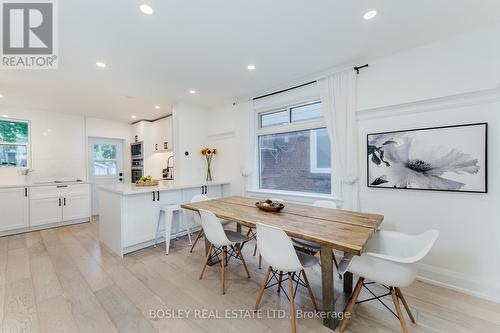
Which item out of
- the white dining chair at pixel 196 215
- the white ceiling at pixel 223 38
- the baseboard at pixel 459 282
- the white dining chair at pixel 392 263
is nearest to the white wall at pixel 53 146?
the white ceiling at pixel 223 38

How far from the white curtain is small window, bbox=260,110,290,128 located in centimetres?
84

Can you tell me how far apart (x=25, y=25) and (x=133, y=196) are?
2.15 meters

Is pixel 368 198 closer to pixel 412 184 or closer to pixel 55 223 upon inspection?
pixel 412 184

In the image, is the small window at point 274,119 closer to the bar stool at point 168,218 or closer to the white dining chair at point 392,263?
the bar stool at point 168,218

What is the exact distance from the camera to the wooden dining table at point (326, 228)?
1.50 meters

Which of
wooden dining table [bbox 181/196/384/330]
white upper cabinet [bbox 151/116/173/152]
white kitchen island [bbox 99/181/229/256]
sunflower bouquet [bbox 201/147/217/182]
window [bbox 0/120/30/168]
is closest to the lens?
wooden dining table [bbox 181/196/384/330]

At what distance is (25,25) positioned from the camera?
1903 millimetres

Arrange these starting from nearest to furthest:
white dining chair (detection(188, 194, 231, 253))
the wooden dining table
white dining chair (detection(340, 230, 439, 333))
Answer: white dining chair (detection(340, 230, 439, 333)) < the wooden dining table < white dining chair (detection(188, 194, 231, 253))

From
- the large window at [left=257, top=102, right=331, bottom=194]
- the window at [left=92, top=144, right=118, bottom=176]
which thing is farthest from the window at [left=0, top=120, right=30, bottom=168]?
the large window at [left=257, top=102, right=331, bottom=194]

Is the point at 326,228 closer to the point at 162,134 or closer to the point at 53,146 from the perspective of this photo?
the point at 162,134

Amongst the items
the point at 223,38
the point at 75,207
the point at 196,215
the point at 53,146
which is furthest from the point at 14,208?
the point at 223,38

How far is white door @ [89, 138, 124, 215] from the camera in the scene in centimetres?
534

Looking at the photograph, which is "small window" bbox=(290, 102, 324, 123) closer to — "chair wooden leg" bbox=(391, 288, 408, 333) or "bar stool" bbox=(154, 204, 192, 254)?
"chair wooden leg" bbox=(391, 288, 408, 333)

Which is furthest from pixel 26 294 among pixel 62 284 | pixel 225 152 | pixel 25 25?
pixel 225 152
